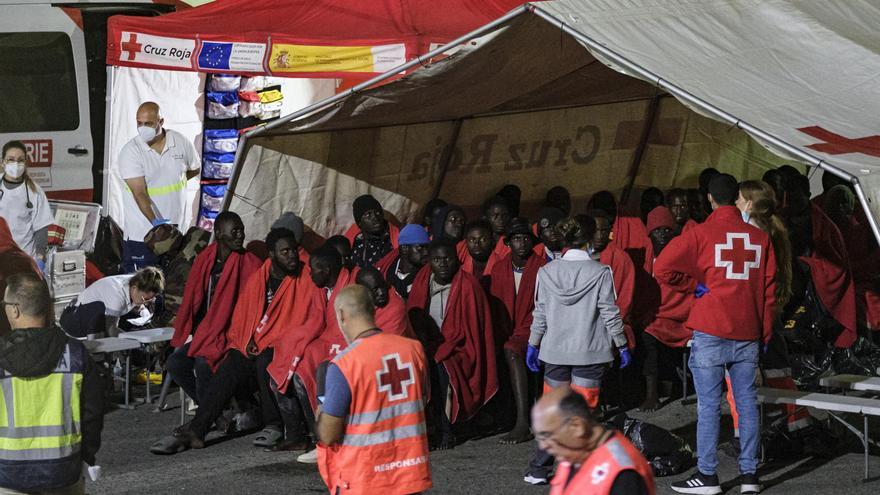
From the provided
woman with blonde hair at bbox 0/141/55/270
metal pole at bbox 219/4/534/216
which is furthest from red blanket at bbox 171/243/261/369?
woman with blonde hair at bbox 0/141/55/270

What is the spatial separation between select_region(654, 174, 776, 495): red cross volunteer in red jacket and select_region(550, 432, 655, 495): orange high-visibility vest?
3.61 meters

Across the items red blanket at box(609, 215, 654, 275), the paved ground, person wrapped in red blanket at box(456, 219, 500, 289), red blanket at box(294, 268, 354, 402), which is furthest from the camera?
red blanket at box(609, 215, 654, 275)

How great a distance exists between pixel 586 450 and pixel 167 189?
10.5 metres

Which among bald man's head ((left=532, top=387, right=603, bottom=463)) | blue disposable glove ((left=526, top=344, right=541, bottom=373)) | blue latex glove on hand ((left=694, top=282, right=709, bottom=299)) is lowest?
blue disposable glove ((left=526, top=344, right=541, bottom=373))

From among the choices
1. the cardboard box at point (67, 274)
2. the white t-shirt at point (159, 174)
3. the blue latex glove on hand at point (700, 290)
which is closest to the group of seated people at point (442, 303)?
the blue latex glove on hand at point (700, 290)

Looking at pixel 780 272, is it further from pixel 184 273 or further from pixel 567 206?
pixel 184 273

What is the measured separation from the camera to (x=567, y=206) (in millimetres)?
12180

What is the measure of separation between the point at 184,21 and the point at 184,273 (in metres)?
2.08

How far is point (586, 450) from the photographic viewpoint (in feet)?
13.8

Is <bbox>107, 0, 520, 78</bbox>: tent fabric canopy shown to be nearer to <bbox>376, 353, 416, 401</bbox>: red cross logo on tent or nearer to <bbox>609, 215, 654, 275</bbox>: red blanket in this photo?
<bbox>609, 215, 654, 275</bbox>: red blanket

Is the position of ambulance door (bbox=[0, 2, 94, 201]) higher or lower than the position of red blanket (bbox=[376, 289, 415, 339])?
higher

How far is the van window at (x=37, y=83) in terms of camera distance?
13.2 m

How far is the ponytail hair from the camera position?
785cm

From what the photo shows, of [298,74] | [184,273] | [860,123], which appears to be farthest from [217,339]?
[860,123]
